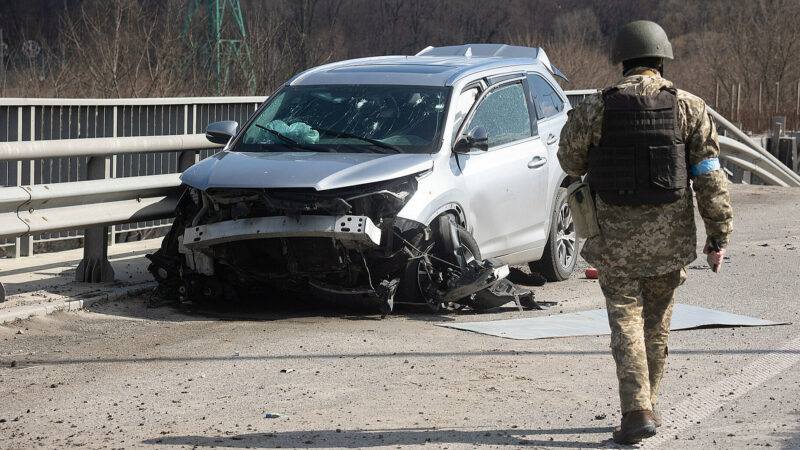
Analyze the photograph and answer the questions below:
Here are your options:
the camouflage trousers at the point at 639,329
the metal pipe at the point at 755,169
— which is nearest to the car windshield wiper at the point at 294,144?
the camouflage trousers at the point at 639,329

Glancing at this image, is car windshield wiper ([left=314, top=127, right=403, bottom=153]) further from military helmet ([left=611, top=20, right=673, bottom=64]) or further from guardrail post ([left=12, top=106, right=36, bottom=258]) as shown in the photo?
military helmet ([left=611, top=20, right=673, bottom=64])

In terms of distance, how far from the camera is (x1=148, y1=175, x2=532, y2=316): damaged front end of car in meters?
7.55

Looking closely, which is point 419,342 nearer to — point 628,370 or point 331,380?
point 331,380

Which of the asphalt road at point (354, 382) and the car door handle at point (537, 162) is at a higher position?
the car door handle at point (537, 162)

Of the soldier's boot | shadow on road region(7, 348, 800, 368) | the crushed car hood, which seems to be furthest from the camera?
the crushed car hood

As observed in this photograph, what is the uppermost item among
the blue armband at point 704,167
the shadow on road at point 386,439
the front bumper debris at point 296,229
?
the blue armband at point 704,167

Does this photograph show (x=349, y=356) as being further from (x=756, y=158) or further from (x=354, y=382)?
(x=756, y=158)

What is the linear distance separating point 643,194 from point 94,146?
15.4ft

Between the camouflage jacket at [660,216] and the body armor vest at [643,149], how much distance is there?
0.20 feet

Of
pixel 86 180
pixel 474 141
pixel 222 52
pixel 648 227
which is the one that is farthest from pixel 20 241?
pixel 222 52

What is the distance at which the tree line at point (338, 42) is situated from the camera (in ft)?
69.6

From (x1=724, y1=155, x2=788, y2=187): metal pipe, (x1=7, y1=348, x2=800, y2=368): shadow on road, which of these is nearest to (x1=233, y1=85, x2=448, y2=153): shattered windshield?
(x1=7, y1=348, x2=800, y2=368): shadow on road

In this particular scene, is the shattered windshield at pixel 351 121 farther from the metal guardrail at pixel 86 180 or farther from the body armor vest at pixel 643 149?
the body armor vest at pixel 643 149

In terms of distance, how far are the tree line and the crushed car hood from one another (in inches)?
463
